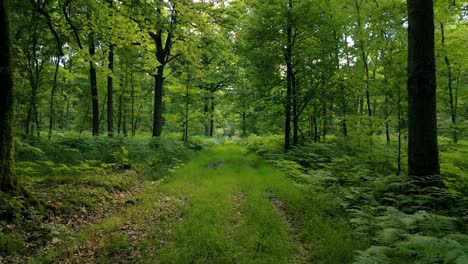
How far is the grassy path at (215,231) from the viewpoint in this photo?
487cm

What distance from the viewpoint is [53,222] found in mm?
5723

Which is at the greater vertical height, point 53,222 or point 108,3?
point 108,3

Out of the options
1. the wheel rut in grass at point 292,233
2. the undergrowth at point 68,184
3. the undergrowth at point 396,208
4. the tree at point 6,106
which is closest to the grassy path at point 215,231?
the wheel rut in grass at point 292,233

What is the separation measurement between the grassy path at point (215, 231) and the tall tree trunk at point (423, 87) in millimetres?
2373

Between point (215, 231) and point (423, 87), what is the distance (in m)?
5.13

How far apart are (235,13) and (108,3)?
7927mm

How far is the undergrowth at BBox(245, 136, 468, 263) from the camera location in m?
3.48

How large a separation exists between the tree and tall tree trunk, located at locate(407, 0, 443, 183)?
26.2 ft

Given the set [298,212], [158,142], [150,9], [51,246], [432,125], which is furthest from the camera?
[158,142]

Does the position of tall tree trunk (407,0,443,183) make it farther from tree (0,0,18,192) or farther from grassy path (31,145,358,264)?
tree (0,0,18,192)

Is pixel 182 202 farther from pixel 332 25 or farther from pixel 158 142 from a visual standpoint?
pixel 332 25

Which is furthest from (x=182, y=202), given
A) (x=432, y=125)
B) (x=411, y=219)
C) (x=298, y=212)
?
(x=432, y=125)

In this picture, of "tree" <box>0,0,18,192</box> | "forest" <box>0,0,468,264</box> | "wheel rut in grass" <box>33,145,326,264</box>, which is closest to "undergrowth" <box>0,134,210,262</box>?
"forest" <box>0,0,468,264</box>

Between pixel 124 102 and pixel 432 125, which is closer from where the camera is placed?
pixel 432 125
